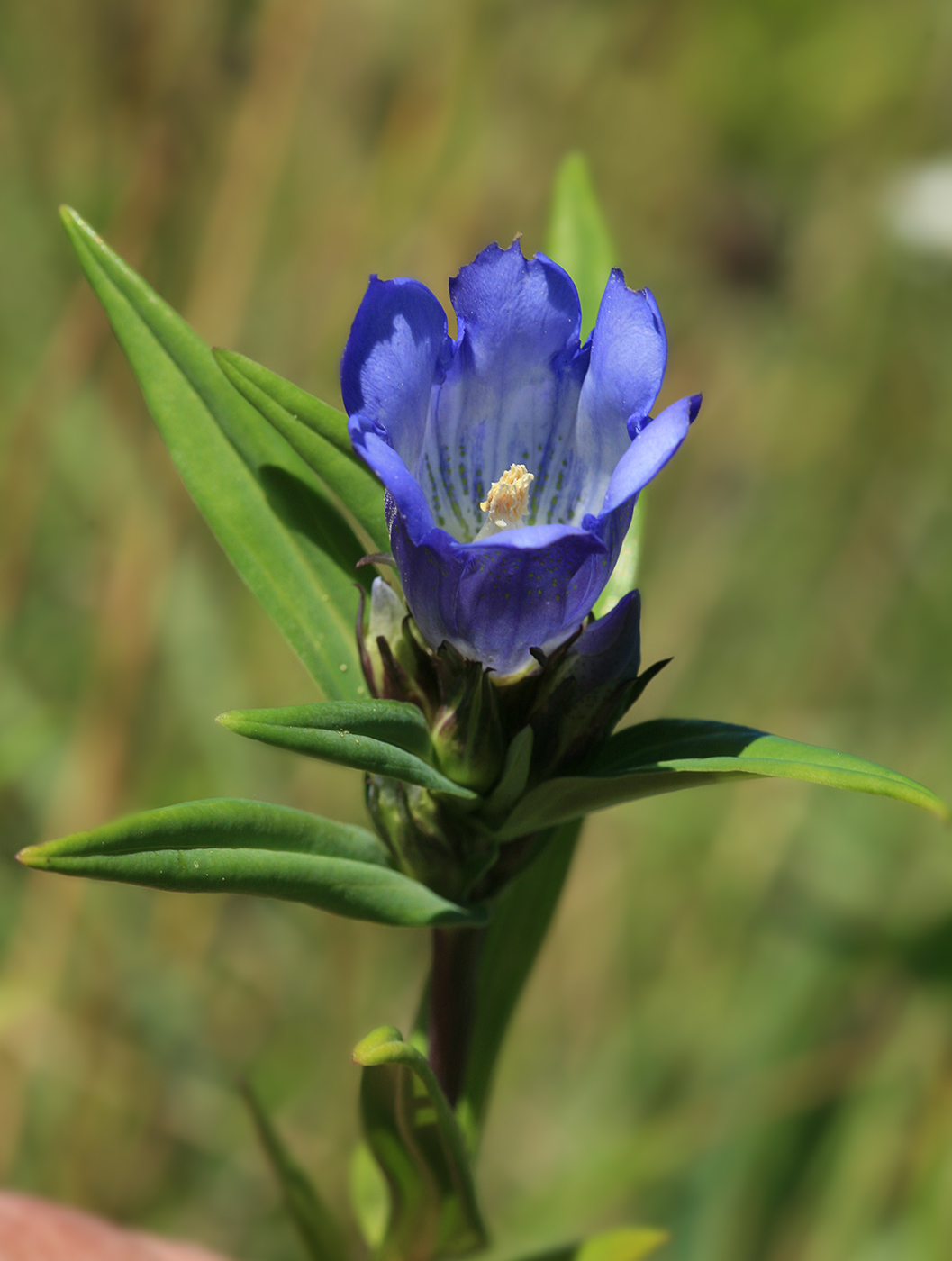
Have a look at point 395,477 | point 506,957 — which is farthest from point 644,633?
point 395,477

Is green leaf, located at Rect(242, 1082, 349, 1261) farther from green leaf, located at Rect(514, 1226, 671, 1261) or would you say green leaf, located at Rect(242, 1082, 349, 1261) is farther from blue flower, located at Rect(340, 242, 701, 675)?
blue flower, located at Rect(340, 242, 701, 675)

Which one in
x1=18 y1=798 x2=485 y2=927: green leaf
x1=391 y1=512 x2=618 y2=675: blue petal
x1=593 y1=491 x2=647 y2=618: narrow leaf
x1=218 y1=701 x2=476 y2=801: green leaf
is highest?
x1=593 y1=491 x2=647 y2=618: narrow leaf

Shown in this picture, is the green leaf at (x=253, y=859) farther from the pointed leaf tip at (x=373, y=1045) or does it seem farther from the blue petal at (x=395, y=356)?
the blue petal at (x=395, y=356)

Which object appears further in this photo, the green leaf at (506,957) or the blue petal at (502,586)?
the green leaf at (506,957)

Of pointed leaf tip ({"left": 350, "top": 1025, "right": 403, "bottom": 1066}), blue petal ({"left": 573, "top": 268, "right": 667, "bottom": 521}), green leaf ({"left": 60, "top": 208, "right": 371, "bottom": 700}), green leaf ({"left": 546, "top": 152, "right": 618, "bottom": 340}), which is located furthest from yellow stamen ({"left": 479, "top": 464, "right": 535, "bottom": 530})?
pointed leaf tip ({"left": 350, "top": 1025, "right": 403, "bottom": 1066})

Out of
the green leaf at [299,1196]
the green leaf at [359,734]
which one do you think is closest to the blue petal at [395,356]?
the green leaf at [359,734]

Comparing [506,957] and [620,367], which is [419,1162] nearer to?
[506,957]

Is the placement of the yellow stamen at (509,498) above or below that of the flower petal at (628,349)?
below
